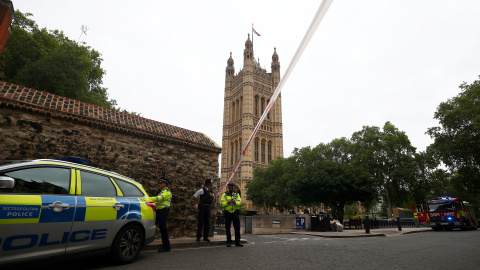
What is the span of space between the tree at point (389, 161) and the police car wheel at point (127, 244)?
35.8 m

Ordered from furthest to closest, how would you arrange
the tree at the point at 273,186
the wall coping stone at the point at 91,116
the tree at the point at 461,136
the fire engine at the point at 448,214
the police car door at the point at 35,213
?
the tree at the point at 273,186, the tree at the point at 461,136, the fire engine at the point at 448,214, the wall coping stone at the point at 91,116, the police car door at the point at 35,213

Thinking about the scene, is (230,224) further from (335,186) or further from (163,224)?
(335,186)

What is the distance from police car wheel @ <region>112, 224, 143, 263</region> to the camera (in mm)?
4418

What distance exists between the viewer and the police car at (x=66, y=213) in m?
3.25

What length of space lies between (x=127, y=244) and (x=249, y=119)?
63664mm

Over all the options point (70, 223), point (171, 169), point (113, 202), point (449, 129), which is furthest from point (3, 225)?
point (449, 129)

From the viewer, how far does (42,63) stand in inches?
622

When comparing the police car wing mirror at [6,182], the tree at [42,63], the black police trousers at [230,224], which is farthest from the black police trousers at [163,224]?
the tree at [42,63]

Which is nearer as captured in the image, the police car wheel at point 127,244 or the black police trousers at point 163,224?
the police car wheel at point 127,244

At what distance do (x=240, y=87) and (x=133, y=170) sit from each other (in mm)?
66943

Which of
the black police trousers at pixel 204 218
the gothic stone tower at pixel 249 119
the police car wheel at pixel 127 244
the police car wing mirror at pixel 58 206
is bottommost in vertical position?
the police car wheel at pixel 127 244

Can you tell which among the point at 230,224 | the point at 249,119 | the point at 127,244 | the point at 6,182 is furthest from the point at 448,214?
the point at 249,119

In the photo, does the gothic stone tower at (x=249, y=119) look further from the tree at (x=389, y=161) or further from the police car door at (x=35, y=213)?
the police car door at (x=35, y=213)

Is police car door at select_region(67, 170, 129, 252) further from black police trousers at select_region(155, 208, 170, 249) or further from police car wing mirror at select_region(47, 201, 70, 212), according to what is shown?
black police trousers at select_region(155, 208, 170, 249)
